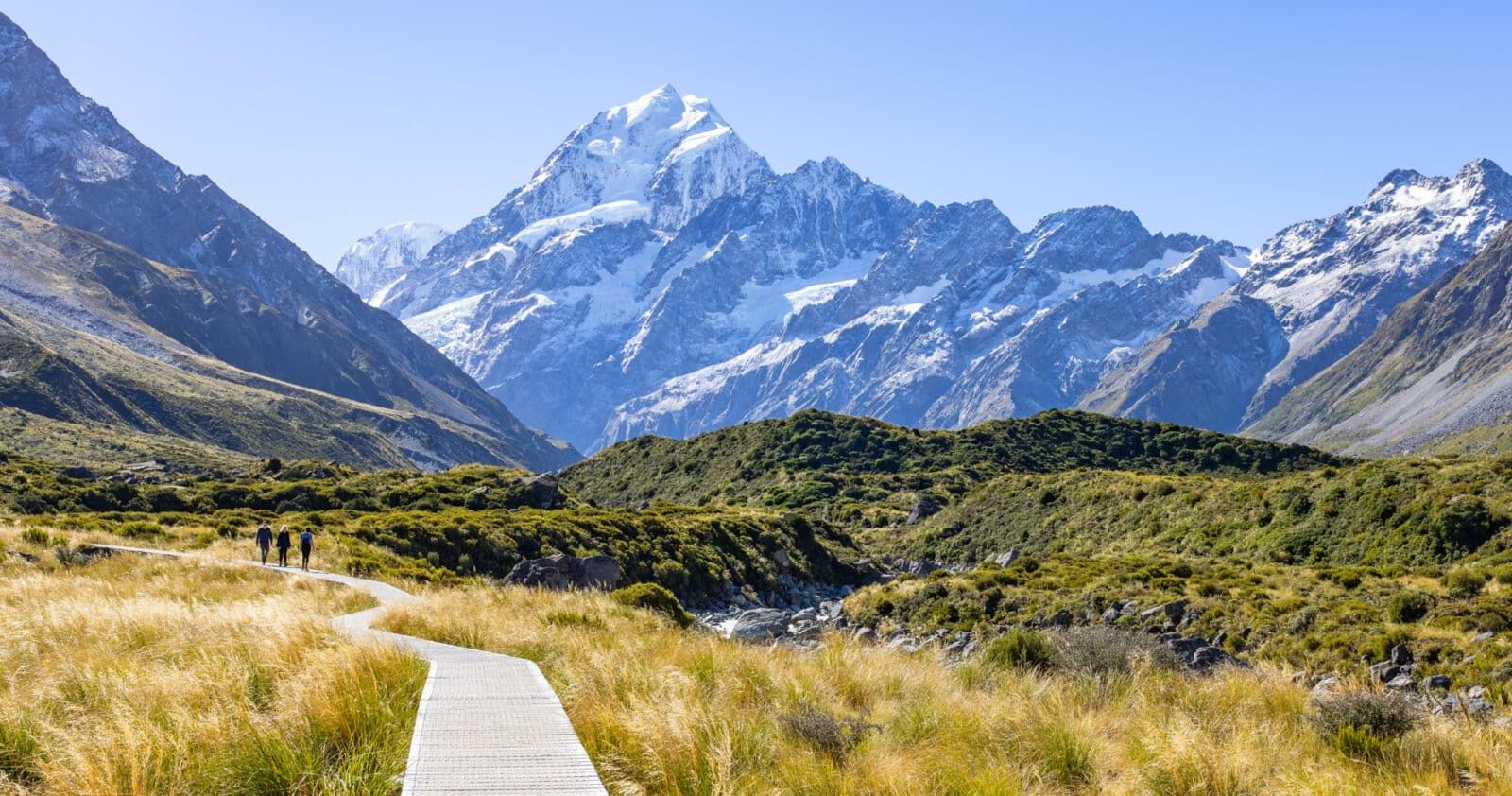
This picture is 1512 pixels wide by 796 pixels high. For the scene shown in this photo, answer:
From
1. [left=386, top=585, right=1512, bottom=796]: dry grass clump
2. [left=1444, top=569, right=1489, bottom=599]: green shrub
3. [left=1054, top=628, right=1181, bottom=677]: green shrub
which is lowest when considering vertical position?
[left=1444, top=569, right=1489, bottom=599]: green shrub

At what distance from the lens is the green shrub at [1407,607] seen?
2806 centimetres

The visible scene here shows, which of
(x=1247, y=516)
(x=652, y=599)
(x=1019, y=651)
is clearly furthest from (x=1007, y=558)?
(x=1019, y=651)

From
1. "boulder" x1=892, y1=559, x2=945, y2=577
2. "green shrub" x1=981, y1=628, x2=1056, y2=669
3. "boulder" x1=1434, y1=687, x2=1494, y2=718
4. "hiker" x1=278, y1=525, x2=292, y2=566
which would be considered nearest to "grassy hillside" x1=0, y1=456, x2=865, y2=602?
"hiker" x1=278, y1=525, x2=292, y2=566

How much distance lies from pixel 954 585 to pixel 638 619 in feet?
80.0

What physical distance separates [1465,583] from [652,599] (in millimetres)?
23609

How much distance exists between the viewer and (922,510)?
84.0 meters

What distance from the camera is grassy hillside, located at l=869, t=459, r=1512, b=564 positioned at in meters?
43.1

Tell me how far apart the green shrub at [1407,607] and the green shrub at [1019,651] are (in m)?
17.3

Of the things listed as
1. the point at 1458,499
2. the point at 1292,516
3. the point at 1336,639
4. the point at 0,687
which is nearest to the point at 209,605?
the point at 0,687

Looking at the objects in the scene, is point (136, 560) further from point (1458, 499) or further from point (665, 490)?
point (665, 490)

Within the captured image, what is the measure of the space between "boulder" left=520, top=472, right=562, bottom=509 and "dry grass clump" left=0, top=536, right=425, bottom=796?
54869mm

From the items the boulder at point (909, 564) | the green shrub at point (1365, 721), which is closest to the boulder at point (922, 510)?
the boulder at point (909, 564)

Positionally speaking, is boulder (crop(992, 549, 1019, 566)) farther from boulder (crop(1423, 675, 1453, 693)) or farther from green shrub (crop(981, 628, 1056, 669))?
green shrub (crop(981, 628, 1056, 669))

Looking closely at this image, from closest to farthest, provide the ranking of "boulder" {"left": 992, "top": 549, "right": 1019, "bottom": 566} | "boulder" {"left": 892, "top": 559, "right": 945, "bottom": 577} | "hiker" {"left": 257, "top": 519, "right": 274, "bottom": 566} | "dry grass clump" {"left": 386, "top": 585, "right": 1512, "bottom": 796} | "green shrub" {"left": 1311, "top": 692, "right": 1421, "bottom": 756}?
"dry grass clump" {"left": 386, "top": 585, "right": 1512, "bottom": 796} < "green shrub" {"left": 1311, "top": 692, "right": 1421, "bottom": 756} < "hiker" {"left": 257, "top": 519, "right": 274, "bottom": 566} < "boulder" {"left": 992, "top": 549, "right": 1019, "bottom": 566} < "boulder" {"left": 892, "top": 559, "right": 945, "bottom": 577}
